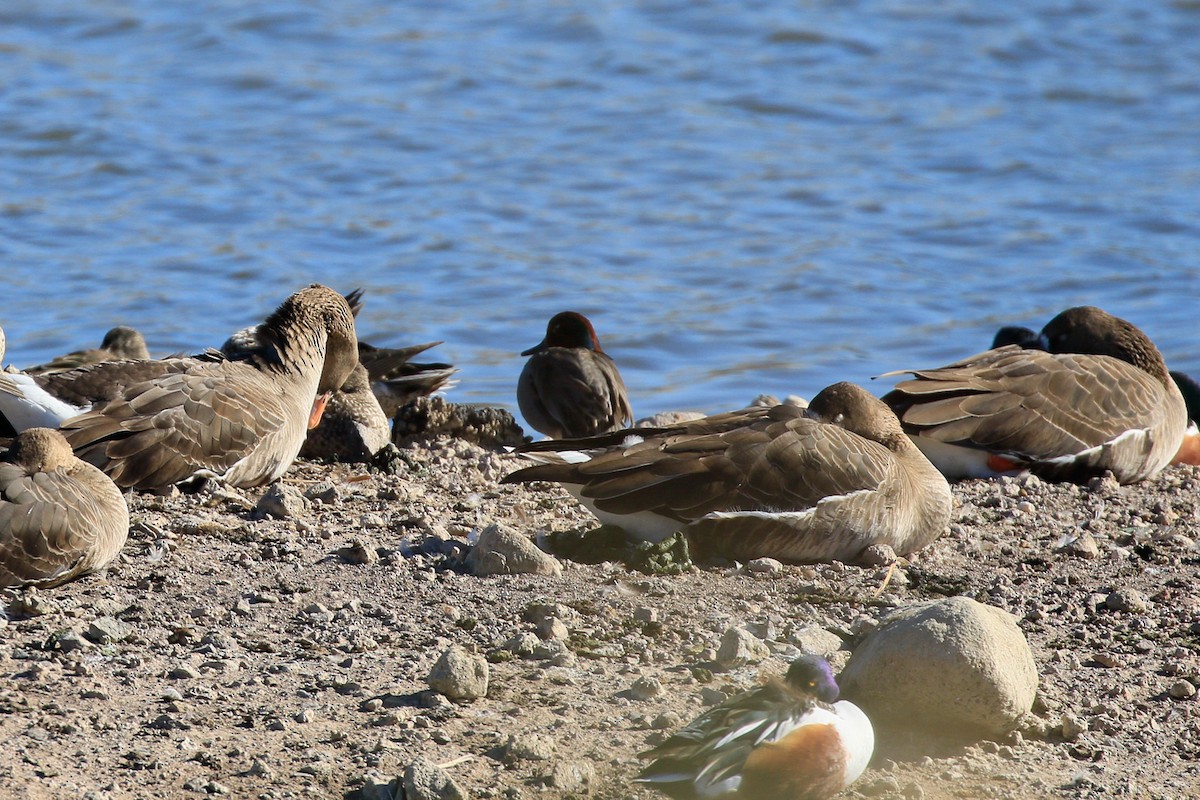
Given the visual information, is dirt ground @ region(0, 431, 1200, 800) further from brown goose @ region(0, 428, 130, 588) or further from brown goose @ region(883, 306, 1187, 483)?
brown goose @ region(883, 306, 1187, 483)

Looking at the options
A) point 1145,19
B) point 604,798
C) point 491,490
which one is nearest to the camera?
point 604,798

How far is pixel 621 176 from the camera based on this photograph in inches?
689

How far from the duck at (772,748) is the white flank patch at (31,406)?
16.2 feet

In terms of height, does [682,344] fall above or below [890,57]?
below

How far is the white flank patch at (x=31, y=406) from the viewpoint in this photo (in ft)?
27.0

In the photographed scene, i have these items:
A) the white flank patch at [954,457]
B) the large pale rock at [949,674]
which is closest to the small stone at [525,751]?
the large pale rock at [949,674]

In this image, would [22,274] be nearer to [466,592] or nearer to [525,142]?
[525,142]

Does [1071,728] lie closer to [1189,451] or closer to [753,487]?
→ [753,487]

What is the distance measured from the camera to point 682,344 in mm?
12883

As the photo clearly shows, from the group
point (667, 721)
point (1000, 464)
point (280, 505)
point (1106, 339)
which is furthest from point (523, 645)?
point (1106, 339)

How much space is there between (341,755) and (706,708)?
124 cm

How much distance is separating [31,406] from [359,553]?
2.78 m

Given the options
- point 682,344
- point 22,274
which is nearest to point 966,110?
point 682,344

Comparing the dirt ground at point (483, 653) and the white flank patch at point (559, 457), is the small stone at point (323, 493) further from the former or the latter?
the white flank patch at point (559, 457)
